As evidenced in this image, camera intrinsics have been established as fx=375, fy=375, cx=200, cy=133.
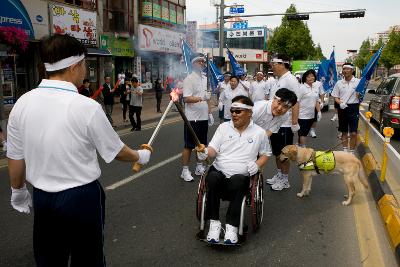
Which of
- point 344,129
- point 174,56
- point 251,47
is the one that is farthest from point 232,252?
point 251,47

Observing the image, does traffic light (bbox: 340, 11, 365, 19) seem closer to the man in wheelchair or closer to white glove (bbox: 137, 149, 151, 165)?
the man in wheelchair

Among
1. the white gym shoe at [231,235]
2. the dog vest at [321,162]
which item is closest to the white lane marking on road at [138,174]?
the white gym shoe at [231,235]

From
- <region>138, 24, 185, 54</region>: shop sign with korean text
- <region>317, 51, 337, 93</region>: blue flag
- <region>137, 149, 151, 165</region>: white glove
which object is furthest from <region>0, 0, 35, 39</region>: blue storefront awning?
<region>137, 149, 151, 165</region>: white glove

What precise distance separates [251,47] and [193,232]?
61647mm

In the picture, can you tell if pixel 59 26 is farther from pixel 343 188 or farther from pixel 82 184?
pixel 82 184

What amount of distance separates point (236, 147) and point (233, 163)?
0.20 meters

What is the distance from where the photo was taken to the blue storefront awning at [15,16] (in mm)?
13195

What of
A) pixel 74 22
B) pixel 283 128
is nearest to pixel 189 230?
pixel 283 128

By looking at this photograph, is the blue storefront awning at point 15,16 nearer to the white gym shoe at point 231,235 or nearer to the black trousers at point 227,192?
the black trousers at point 227,192

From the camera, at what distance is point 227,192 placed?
391cm

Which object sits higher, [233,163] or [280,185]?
[233,163]

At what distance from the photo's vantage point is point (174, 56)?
92.7 ft

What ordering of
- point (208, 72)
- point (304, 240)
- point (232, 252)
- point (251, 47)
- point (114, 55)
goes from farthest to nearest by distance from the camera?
point (251, 47) < point (114, 55) < point (208, 72) < point (304, 240) < point (232, 252)

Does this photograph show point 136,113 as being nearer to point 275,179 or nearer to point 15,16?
point 15,16
